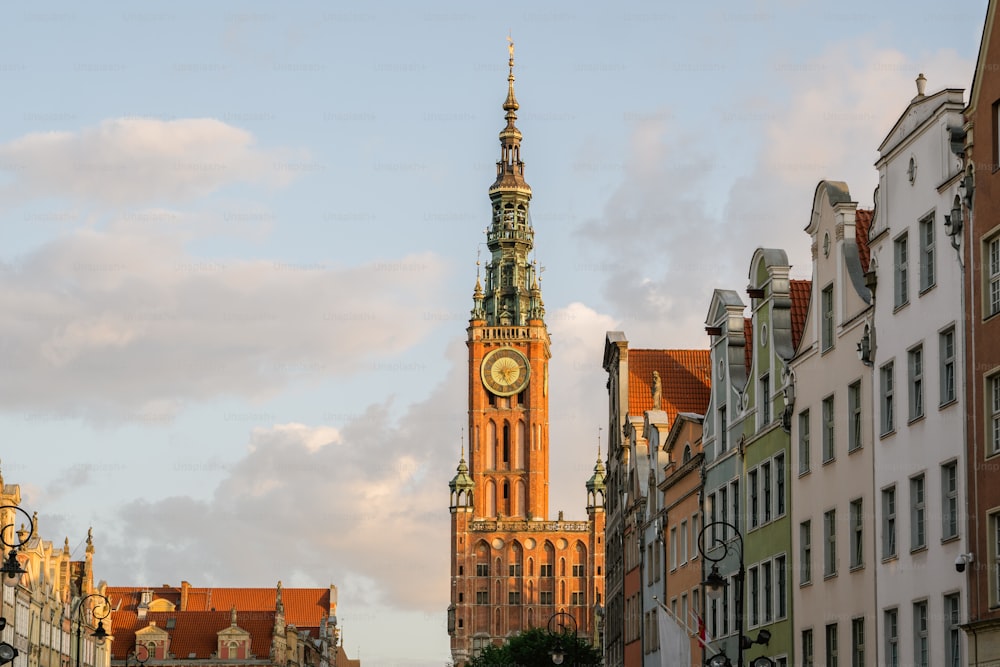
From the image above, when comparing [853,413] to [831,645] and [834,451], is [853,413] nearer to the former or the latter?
[834,451]

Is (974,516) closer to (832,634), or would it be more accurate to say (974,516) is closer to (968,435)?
(968,435)

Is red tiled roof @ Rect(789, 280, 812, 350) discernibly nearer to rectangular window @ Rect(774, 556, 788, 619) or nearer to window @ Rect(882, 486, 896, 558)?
rectangular window @ Rect(774, 556, 788, 619)

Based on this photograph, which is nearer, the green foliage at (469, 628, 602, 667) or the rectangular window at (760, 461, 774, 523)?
the rectangular window at (760, 461, 774, 523)

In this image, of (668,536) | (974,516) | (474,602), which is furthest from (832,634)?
(474,602)

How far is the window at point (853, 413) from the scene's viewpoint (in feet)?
144

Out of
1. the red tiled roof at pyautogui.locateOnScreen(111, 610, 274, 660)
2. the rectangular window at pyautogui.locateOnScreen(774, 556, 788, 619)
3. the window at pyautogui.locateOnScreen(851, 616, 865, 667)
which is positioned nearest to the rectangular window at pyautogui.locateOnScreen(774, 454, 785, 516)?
the rectangular window at pyautogui.locateOnScreen(774, 556, 788, 619)

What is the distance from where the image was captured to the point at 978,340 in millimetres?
35750

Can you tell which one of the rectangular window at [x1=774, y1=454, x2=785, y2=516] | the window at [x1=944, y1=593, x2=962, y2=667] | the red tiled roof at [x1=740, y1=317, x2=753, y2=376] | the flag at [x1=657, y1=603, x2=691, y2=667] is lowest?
the window at [x1=944, y1=593, x2=962, y2=667]

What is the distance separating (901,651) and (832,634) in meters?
5.52

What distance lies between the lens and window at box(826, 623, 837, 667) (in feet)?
148

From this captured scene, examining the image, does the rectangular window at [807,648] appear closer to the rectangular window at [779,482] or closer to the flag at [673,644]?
the rectangular window at [779,482]

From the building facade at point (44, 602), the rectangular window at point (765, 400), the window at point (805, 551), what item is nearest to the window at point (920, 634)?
the window at point (805, 551)

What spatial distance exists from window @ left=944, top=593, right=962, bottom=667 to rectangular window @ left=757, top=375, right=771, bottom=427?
14.4 meters

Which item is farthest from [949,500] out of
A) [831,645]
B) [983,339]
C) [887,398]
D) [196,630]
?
[196,630]
